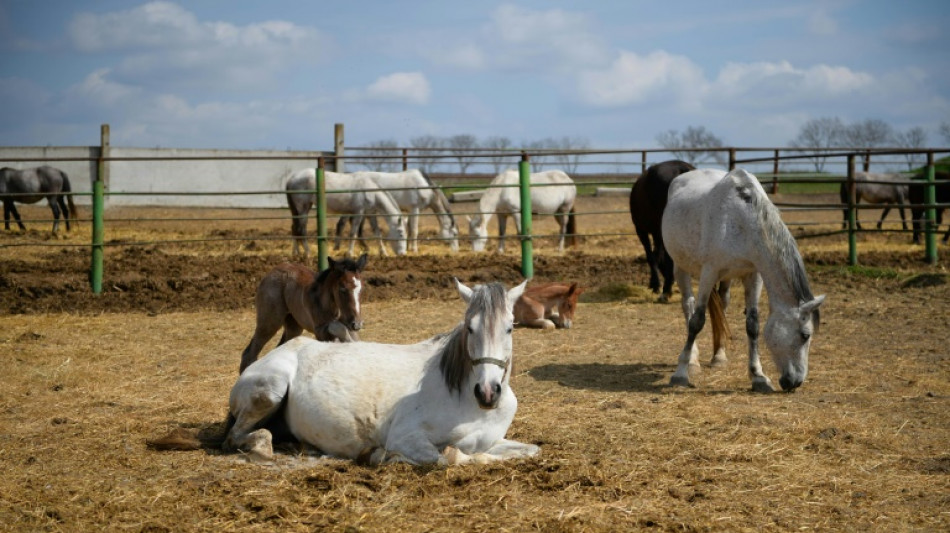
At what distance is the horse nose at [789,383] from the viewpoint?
6.28 metres

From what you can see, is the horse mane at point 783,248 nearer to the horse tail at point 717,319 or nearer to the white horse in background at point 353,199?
the horse tail at point 717,319

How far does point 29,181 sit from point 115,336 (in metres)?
13.5

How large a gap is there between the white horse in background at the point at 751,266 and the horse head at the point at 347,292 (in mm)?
2528

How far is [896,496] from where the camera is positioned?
13.1 ft

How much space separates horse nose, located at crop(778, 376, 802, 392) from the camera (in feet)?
20.6

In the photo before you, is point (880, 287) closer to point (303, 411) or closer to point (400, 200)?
point (303, 411)

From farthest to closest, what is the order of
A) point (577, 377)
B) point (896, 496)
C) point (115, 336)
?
point (115, 336), point (577, 377), point (896, 496)

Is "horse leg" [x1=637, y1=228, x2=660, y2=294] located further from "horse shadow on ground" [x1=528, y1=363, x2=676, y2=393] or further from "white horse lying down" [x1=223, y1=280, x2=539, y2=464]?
"white horse lying down" [x1=223, y1=280, x2=539, y2=464]

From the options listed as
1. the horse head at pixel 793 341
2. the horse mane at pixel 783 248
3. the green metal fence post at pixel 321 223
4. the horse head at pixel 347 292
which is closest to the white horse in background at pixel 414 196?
the green metal fence post at pixel 321 223

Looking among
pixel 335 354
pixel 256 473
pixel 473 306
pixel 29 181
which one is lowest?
pixel 256 473

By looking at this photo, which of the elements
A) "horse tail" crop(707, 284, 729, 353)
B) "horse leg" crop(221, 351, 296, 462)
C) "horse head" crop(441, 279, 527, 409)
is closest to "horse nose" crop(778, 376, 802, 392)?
"horse tail" crop(707, 284, 729, 353)

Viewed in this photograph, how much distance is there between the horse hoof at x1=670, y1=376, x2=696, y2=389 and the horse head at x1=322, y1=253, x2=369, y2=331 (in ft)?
8.05

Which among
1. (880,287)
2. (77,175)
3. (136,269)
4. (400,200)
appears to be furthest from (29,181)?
(880,287)

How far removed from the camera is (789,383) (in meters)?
6.29
